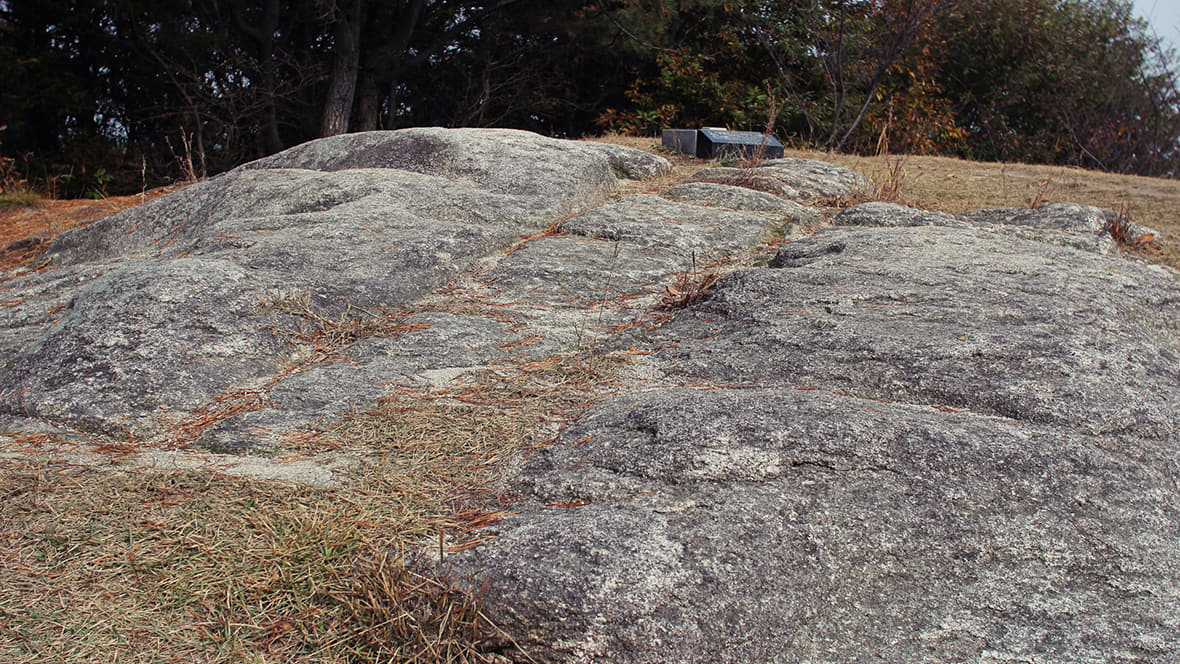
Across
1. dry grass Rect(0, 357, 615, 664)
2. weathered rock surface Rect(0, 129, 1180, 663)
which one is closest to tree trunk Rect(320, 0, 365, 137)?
weathered rock surface Rect(0, 129, 1180, 663)

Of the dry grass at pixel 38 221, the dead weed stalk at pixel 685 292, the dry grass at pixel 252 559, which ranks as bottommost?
the dry grass at pixel 252 559

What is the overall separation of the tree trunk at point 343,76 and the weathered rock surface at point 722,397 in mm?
7182

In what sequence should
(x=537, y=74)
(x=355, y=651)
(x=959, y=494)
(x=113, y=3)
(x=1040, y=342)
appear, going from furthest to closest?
(x=537, y=74) → (x=113, y=3) → (x=1040, y=342) → (x=959, y=494) → (x=355, y=651)

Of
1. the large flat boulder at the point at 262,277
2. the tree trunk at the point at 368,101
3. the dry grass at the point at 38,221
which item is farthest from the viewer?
the tree trunk at the point at 368,101

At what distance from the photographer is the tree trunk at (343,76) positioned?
Result: 35.1 feet

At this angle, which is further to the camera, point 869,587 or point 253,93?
point 253,93

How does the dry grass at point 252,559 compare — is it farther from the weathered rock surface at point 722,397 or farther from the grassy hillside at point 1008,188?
the grassy hillside at point 1008,188

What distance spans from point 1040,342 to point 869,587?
1.10 m

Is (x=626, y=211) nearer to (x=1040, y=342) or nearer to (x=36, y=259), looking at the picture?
(x=1040, y=342)

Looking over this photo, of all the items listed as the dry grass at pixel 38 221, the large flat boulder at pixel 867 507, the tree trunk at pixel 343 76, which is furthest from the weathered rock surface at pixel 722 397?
the tree trunk at pixel 343 76

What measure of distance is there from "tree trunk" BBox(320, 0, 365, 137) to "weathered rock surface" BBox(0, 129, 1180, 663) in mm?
7182

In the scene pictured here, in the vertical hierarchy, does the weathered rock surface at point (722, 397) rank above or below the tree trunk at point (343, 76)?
below

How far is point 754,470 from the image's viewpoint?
1802 mm

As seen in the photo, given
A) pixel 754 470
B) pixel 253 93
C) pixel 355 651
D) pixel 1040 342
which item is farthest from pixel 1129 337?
pixel 253 93
